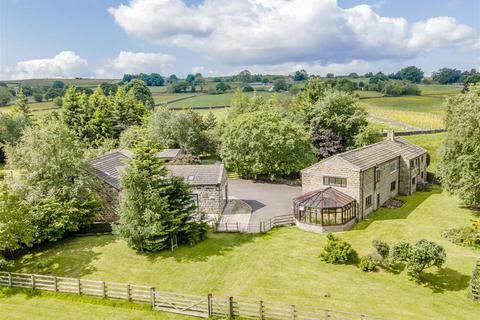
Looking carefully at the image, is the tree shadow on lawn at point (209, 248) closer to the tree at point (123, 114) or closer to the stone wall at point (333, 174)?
the stone wall at point (333, 174)

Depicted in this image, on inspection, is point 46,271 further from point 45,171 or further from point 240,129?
point 240,129

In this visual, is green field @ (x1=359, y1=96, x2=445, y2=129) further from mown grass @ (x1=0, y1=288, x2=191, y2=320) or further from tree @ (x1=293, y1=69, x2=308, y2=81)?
tree @ (x1=293, y1=69, x2=308, y2=81)

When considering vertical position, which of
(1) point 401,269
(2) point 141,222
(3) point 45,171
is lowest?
(1) point 401,269

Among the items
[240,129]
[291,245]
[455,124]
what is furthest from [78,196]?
[455,124]

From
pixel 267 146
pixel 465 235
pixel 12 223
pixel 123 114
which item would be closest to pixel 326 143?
pixel 267 146

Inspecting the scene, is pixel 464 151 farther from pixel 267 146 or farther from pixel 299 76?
pixel 299 76

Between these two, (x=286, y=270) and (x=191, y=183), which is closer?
(x=286, y=270)
